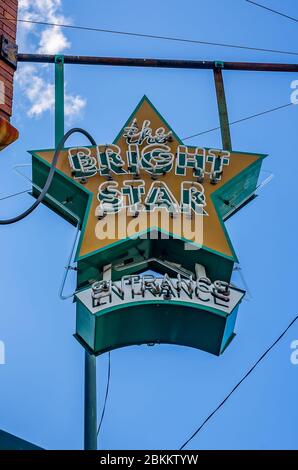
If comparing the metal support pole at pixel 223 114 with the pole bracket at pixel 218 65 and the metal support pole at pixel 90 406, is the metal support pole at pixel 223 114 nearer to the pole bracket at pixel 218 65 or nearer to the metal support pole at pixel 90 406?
the pole bracket at pixel 218 65

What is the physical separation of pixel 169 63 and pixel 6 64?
2.89 meters

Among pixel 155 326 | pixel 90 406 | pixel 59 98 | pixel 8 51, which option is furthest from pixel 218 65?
pixel 90 406

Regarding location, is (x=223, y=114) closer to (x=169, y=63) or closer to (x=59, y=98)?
(x=169, y=63)

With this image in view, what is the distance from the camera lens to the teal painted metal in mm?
10273

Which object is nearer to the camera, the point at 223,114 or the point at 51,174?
the point at 51,174

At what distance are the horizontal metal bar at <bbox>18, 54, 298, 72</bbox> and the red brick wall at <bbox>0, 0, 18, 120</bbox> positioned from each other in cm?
109

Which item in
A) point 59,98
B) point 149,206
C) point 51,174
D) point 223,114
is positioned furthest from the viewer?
point 223,114

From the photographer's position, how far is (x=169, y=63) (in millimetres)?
12203

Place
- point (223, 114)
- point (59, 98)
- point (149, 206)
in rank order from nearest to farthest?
point (149, 206) → point (59, 98) → point (223, 114)

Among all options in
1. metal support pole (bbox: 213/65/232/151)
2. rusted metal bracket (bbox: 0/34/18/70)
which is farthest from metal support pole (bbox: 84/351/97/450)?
rusted metal bracket (bbox: 0/34/18/70)

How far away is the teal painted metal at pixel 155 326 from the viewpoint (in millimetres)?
10273

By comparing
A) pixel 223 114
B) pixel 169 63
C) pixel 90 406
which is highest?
pixel 169 63

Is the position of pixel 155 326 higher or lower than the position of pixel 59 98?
lower

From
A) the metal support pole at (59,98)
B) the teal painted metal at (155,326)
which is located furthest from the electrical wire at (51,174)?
the teal painted metal at (155,326)
